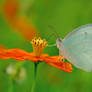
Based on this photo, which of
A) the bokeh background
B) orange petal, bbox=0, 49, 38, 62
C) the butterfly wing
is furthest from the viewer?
the bokeh background

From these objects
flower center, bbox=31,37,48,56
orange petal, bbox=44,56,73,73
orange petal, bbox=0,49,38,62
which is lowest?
orange petal, bbox=44,56,73,73

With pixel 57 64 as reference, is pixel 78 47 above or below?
above

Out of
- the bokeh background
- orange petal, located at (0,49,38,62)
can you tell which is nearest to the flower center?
orange petal, located at (0,49,38,62)

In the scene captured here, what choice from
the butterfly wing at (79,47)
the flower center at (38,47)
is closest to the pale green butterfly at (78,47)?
the butterfly wing at (79,47)

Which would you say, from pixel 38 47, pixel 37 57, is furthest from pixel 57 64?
pixel 38 47

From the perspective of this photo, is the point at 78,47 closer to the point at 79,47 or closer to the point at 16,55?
the point at 79,47

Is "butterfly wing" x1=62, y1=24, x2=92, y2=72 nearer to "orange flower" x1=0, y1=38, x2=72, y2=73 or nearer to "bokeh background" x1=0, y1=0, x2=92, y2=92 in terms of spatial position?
"orange flower" x1=0, y1=38, x2=72, y2=73

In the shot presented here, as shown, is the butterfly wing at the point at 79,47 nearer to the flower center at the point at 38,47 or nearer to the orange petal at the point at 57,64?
the orange petal at the point at 57,64

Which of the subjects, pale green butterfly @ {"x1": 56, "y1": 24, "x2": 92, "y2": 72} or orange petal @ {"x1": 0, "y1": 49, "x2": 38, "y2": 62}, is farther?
pale green butterfly @ {"x1": 56, "y1": 24, "x2": 92, "y2": 72}
